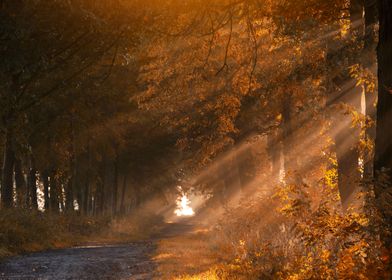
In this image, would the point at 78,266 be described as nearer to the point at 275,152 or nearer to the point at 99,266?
the point at 99,266

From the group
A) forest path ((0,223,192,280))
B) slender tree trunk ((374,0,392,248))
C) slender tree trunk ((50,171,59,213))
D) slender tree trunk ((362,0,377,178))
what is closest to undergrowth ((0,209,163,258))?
forest path ((0,223,192,280))

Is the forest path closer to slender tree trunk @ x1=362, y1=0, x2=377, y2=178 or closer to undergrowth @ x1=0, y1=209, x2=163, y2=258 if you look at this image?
undergrowth @ x1=0, y1=209, x2=163, y2=258

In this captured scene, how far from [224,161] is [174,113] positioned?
1394cm

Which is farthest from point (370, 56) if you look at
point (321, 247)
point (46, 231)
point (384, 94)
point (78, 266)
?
point (46, 231)

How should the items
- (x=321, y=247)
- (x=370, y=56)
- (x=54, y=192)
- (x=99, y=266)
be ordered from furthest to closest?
(x=54, y=192) → (x=99, y=266) → (x=370, y=56) → (x=321, y=247)

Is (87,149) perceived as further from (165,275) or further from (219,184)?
(165,275)

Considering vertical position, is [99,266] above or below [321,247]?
above

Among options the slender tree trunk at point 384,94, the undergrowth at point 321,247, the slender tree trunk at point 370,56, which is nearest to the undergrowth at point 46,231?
the undergrowth at point 321,247

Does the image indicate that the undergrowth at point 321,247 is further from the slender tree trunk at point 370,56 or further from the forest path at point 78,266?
the forest path at point 78,266

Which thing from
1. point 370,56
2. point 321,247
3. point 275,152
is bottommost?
point 321,247

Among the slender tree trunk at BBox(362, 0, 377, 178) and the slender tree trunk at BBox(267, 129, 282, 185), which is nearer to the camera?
the slender tree trunk at BBox(362, 0, 377, 178)

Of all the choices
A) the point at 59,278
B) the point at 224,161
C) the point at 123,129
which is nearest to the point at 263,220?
the point at 59,278

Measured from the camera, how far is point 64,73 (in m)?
29.8

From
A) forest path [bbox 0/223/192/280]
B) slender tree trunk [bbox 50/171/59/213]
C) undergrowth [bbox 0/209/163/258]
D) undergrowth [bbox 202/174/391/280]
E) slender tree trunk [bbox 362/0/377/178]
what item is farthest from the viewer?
slender tree trunk [bbox 50/171/59/213]
